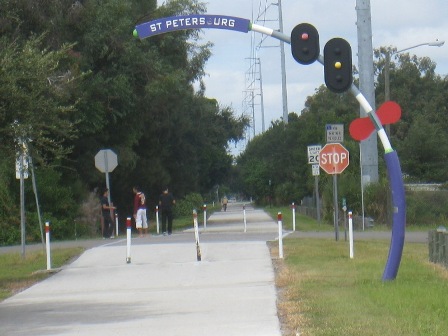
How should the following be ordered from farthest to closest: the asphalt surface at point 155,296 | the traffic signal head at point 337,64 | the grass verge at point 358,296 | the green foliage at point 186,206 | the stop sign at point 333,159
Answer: the green foliage at point 186,206 < the stop sign at point 333,159 < the traffic signal head at point 337,64 < the asphalt surface at point 155,296 < the grass verge at point 358,296

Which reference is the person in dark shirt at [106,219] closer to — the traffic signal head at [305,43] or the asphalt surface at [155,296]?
the asphalt surface at [155,296]

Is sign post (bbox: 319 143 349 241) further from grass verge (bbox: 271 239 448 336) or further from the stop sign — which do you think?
grass verge (bbox: 271 239 448 336)

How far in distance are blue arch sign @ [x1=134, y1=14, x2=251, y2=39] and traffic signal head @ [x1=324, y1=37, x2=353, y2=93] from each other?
235 centimetres

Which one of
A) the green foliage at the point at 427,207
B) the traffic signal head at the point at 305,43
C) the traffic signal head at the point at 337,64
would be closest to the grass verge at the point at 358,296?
the traffic signal head at the point at 337,64

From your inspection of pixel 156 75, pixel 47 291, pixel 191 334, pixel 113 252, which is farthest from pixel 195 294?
pixel 156 75

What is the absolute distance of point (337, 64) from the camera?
1528 centimetres

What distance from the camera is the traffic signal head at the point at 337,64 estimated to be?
15195mm

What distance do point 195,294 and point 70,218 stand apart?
87.8 ft

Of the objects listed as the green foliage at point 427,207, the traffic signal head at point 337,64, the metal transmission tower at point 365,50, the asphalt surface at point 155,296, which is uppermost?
the metal transmission tower at point 365,50

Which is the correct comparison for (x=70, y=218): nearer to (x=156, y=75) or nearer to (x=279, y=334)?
(x=156, y=75)

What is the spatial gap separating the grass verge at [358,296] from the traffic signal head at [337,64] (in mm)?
3157

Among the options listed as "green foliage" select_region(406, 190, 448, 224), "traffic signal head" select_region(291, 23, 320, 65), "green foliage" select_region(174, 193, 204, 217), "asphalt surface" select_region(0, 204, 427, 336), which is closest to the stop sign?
"asphalt surface" select_region(0, 204, 427, 336)

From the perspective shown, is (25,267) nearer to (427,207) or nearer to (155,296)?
(155,296)

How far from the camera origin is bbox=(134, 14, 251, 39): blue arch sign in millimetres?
17406
